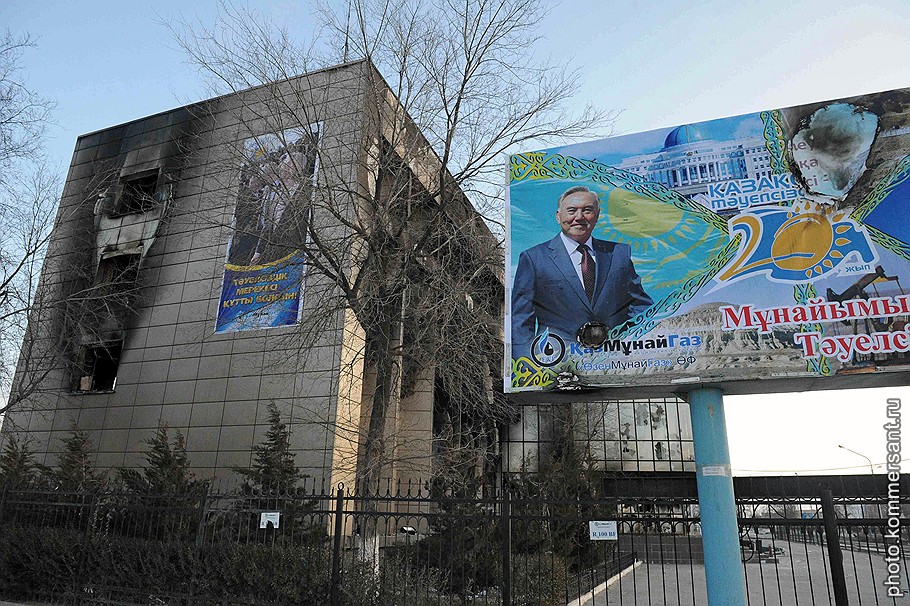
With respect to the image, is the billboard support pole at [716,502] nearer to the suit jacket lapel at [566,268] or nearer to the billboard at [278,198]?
the suit jacket lapel at [566,268]

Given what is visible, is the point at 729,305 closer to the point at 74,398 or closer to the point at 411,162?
the point at 411,162

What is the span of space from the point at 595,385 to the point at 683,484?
3937cm

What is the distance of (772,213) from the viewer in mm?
8086

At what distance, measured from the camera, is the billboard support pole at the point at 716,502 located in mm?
7254

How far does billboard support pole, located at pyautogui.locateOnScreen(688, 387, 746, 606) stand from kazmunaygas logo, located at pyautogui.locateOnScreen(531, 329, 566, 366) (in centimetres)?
166

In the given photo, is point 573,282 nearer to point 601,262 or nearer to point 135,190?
point 601,262

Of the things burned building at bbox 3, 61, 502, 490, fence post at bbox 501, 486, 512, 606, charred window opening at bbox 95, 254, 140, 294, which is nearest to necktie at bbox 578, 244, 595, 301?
fence post at bbox 501, 486, 512, 606

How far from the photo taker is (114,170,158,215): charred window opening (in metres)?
26.0

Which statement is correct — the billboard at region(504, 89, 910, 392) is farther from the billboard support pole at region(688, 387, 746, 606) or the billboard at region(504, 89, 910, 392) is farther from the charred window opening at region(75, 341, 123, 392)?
the charred window opening at region(75, 341, 123, 392)

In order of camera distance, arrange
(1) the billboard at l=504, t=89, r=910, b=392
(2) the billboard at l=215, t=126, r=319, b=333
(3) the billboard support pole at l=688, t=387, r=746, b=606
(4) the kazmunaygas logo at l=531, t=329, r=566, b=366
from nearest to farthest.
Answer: (3) the billboard support pole at l=688, t=387, r=746, b=606, (1) the billboard at l=504, t=89, r=910, b=392, (4) the kazmunaygas logo at l=531, t=329, r=566, b=366, (2) the billboard at l=215, t=126, r=319, b=333

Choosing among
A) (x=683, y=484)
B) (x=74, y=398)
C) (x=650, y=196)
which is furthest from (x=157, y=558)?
(x=683, y=484)

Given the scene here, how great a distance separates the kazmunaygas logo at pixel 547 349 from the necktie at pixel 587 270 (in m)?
0.72

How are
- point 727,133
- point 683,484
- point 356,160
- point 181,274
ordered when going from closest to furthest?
point 727,133, point 356,160, point 181,274, point 683,484

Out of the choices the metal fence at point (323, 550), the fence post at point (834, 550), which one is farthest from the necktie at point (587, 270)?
the fence post at point (834, 550)
